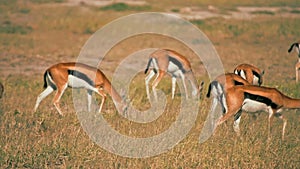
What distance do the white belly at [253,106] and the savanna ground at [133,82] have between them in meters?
0.41

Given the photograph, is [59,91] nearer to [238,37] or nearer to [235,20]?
[238,37]

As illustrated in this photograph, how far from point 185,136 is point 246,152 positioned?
1.08 m

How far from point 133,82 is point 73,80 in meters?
3.87

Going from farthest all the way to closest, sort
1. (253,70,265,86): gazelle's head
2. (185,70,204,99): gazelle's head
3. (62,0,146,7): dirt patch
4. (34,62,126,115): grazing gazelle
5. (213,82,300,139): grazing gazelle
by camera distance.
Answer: (62,0,146,7): dirt patch
(185,70,204,99): gazelle's head
(253,70,265,86): gazelle's head
(34,62,126,115): grazing gazelle
(213,82,300,139): grazing gazelle

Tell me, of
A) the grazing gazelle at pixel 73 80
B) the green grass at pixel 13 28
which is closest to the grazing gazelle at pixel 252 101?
the grazing gazelle at pixel 73 80

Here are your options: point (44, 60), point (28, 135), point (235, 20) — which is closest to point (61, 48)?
point (44, 60)

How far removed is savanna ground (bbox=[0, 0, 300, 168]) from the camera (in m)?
Answer: 6.56

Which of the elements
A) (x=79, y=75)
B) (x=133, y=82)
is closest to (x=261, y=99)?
(x=79, y=75)

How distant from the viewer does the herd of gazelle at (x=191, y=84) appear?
7465 millimetres

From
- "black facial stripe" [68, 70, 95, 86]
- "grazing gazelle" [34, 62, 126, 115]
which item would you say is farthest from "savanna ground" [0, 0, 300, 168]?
"black facial stripe" [68, 70, 95, 86]

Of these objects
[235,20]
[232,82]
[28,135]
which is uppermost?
[235,20]

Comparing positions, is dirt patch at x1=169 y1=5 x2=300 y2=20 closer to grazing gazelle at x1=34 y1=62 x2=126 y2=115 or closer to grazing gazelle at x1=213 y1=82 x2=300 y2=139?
grazing gazelle at x1=34 y1=62 x2=126 y2=115

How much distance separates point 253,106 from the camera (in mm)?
7555

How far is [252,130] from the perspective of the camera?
807 centimetres
